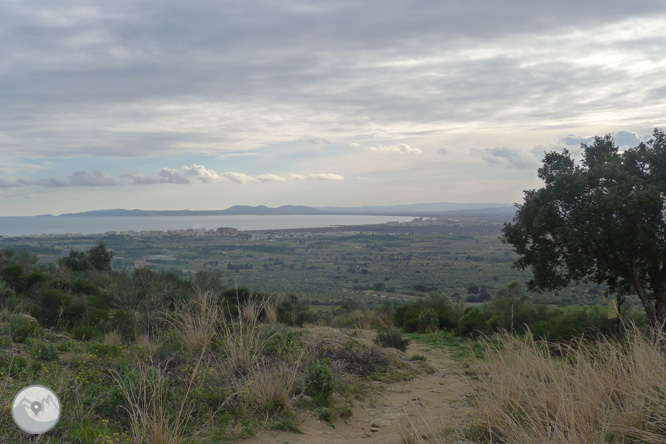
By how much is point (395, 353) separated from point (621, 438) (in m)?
6.33

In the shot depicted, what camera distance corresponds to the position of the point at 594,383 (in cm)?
492

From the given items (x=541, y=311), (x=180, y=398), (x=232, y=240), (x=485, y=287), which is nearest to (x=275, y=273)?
(x=485, y=287)

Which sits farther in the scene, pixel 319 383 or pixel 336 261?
pixel 336 261

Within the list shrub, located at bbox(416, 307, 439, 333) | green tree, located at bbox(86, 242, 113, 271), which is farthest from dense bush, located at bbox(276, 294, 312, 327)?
green tree, located at bbox(86, 242, 113, 271)

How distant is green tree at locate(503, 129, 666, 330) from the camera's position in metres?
9.46

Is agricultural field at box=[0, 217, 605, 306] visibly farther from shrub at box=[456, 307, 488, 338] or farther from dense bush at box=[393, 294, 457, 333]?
shrub at box=[456, 307, 488, 338]

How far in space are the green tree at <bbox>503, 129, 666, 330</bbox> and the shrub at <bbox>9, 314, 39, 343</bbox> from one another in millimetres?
9752

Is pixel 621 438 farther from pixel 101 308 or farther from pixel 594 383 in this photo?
pixel 101 308

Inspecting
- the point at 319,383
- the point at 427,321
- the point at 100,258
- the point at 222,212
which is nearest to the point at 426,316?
the point at 427,321

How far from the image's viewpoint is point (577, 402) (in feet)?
14.3

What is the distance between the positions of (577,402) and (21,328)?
334 inches

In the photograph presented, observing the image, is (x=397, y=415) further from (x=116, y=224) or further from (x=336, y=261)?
(x=116, y=224)

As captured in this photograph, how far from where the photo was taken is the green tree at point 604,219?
31.0 feet

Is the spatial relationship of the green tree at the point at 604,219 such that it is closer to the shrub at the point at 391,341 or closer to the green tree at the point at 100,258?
the shrub at the point at 391,341
